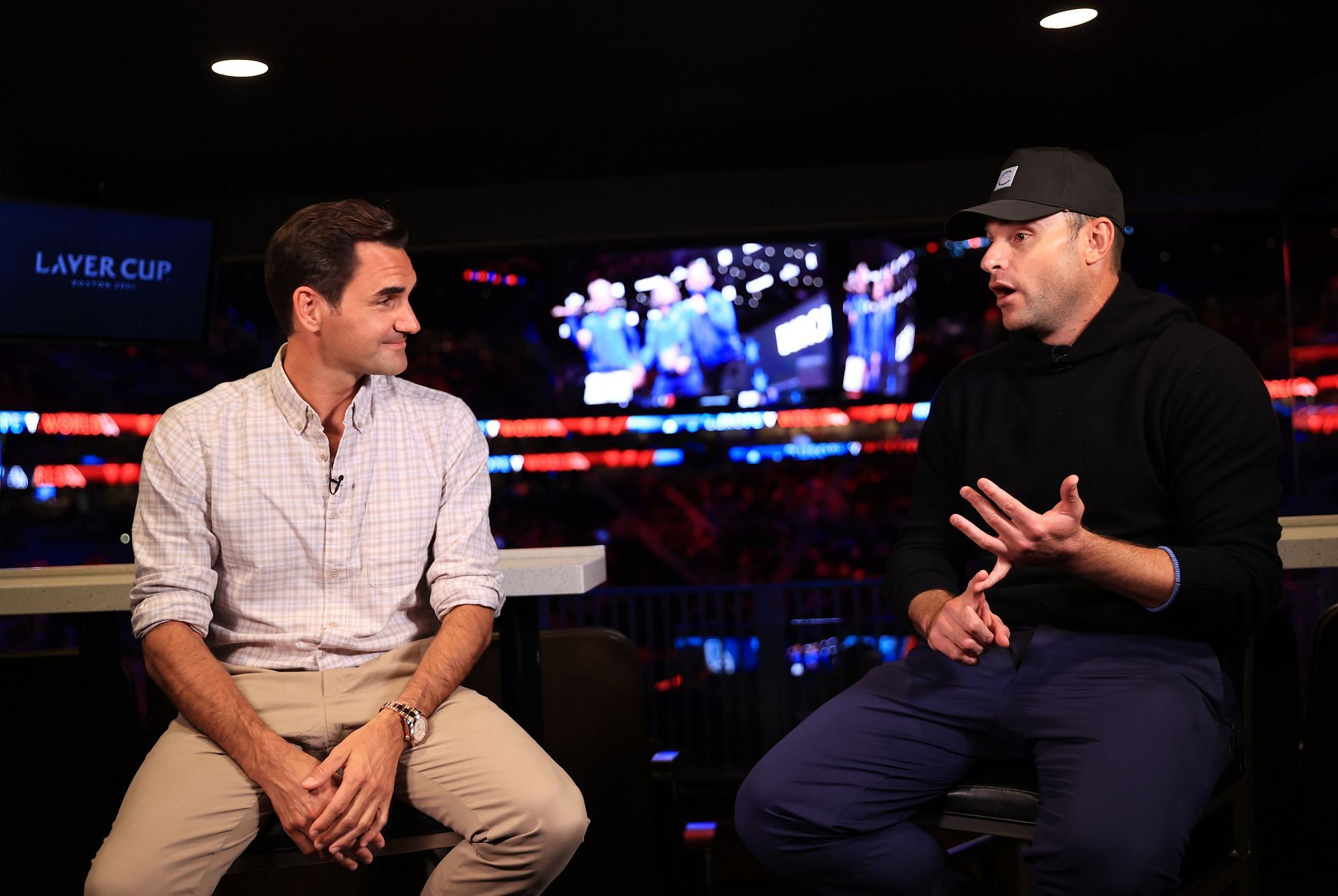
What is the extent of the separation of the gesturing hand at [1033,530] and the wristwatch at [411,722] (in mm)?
835

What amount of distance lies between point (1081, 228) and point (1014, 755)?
35.2 inches

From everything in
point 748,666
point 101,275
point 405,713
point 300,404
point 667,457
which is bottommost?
point 748,666

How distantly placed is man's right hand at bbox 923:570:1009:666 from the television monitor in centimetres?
450

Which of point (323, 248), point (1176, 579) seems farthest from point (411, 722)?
point (1176, 579)

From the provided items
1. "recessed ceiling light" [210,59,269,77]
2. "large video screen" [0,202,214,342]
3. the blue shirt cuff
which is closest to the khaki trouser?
the blue shirt cuff

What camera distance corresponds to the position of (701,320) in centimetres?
627

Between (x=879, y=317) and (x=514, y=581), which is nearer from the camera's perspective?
(x=514, y=581)

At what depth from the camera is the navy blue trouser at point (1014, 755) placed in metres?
1.53

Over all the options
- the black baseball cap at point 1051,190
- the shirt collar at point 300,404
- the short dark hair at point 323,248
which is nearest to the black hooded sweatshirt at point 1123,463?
the black baseball cap at point 1051,190

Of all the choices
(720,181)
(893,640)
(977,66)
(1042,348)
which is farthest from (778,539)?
(1042,348)

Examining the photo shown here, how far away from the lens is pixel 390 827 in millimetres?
1743

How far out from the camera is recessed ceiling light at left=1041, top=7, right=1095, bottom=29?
12.4ft

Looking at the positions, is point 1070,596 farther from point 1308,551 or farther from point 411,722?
point 411,722

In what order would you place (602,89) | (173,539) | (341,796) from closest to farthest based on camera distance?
(341,796) → (173,539) → (602,89)
